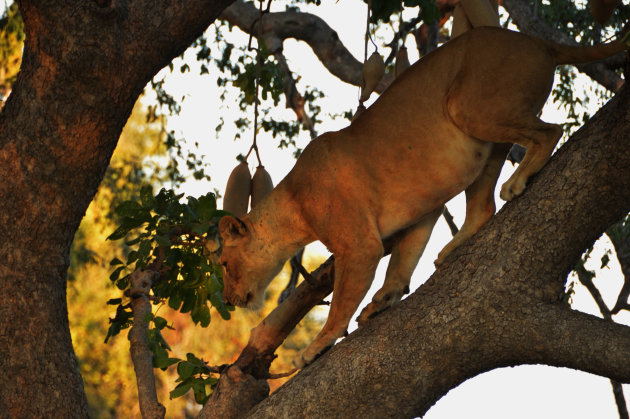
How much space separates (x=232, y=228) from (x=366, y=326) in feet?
2.77

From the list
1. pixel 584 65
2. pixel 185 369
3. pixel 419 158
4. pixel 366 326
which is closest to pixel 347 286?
pixel 366 326

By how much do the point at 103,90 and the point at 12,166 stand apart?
44 centimetres

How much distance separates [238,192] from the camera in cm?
335

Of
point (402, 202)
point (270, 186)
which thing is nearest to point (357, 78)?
point (270, 186)

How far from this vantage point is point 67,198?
9.74 ft

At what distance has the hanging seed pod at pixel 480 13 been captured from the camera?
295 centimetres

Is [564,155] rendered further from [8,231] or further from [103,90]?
[8,231]

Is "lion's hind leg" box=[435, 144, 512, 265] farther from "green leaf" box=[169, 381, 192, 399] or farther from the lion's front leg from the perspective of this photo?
"green leaf" box=[169, 381, 192, 399]

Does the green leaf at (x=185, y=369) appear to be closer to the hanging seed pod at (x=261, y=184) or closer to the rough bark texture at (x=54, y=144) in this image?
the rough bark texture at (x=54, y=144)

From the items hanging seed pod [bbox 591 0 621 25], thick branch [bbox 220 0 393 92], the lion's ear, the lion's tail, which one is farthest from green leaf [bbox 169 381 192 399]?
thick branch [bbox 220 0 393 92]

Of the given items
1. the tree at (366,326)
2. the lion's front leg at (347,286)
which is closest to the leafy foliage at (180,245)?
the tree at (366,326)

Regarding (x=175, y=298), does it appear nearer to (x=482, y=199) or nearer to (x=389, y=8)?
(x=482, y=199)

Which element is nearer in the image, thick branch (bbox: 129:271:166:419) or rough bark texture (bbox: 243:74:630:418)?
rough bark texture (bbox: 243:74:630:418)

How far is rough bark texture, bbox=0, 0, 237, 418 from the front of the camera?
9.42ft
